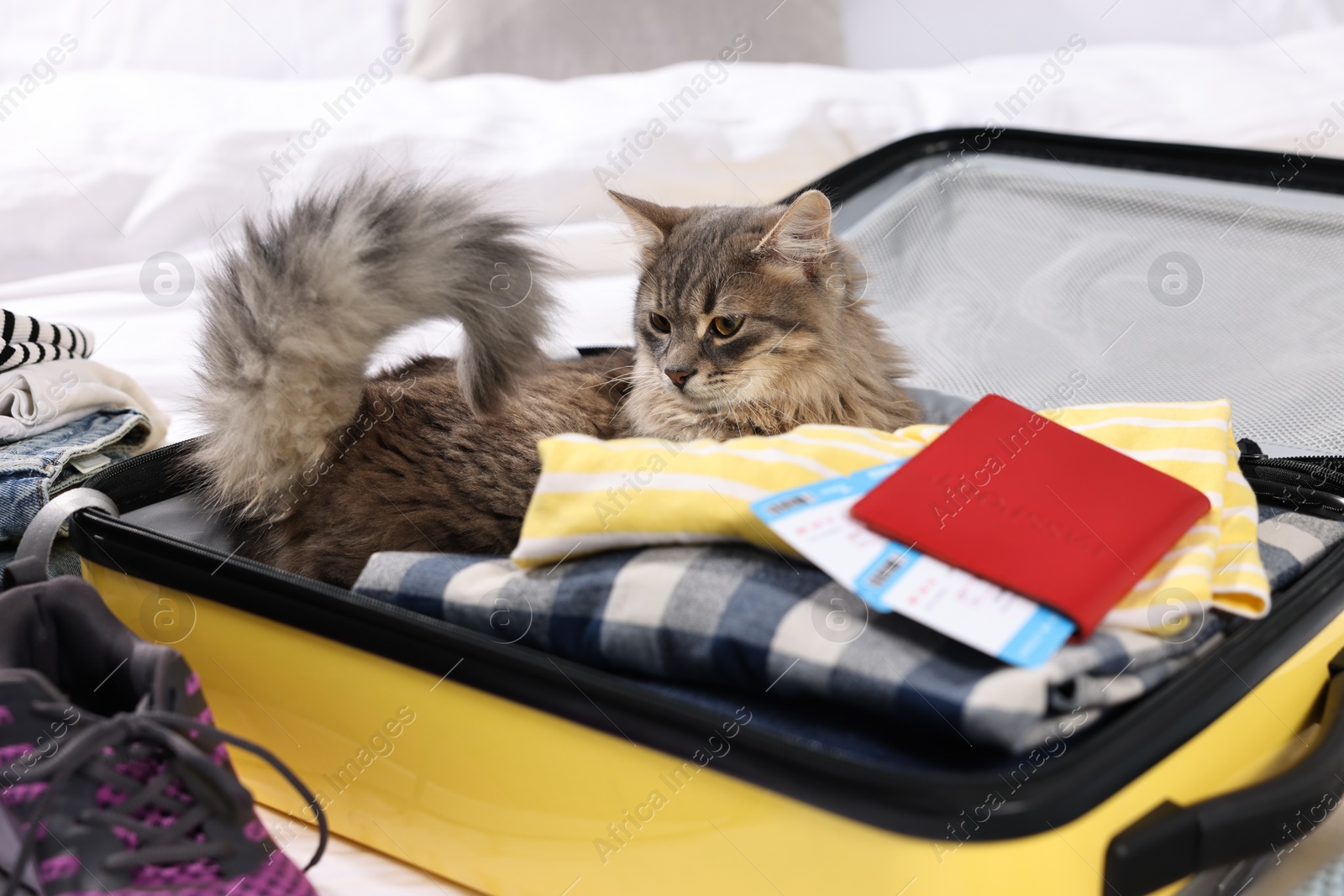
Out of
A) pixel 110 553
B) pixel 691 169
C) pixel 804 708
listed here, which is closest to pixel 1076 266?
pixel 691 169

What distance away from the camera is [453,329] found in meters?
1.69

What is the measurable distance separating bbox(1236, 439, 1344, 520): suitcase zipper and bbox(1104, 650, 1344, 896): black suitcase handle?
28cm

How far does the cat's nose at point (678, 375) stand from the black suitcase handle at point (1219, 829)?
608 millimetres

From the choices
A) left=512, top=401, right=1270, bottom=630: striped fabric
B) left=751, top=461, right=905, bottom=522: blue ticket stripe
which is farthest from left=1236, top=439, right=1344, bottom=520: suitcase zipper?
left=751, top=461, right=905, bottom=522: blue ticket stripe

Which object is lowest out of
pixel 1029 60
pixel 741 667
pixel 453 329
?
pixel 453 329

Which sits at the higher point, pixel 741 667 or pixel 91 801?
pixel 741 667

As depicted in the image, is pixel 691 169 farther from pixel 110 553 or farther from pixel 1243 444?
pixel 110 553

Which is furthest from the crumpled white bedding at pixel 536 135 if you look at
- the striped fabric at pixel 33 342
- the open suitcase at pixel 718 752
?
the open suitcase at pixel 718 752

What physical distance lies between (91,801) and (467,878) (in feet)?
0.96

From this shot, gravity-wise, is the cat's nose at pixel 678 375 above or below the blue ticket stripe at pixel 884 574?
below

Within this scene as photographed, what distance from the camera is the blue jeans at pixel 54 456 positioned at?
1.05 meters

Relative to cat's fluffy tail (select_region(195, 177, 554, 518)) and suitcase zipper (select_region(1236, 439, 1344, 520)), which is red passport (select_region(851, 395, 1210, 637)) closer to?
suitcase zipper (select_region(1236, 439, 1344, 520))

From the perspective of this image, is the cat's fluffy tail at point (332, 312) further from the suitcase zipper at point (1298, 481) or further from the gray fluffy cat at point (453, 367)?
the suitcase zipper at point (1298, 481)

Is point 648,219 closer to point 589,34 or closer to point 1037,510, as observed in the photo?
point 1037,510
